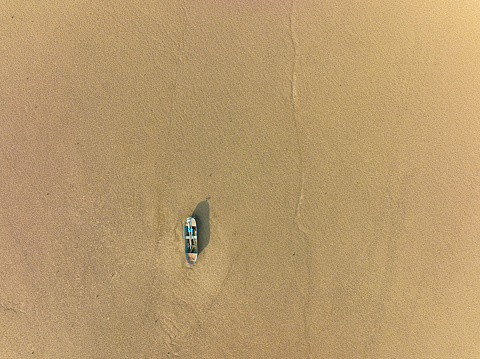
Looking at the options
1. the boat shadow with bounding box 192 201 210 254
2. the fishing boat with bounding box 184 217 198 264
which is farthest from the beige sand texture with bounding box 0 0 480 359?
the fishing boat with bounding box 184 217 198 264

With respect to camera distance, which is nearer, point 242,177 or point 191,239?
point 191,239

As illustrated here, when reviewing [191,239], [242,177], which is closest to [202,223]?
[191,239]

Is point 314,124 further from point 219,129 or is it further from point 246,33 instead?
point 246,33

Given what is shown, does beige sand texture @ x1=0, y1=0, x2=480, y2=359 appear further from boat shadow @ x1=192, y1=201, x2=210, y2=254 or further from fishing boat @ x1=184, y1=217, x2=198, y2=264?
fishing boat @ x1=184, y1=217, x2=198, y2=264

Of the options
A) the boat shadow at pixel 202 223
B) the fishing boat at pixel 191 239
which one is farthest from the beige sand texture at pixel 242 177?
the fishing boat at pixel 191 239

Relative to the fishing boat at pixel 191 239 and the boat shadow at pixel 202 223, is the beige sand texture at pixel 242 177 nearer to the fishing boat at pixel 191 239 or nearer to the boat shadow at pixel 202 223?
the boat shadow at pixel 202 223

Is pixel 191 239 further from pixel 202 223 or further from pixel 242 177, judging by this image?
pixel 242 177

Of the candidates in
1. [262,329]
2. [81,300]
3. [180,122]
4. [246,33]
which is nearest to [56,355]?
[81,300]
